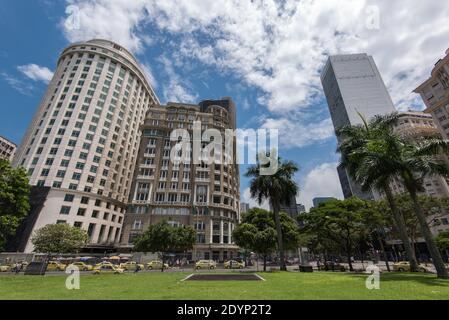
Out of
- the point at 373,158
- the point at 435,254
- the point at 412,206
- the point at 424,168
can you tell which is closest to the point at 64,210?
the point at 373,158

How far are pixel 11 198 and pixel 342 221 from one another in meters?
40.4

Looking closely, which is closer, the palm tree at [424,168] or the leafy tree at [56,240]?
the palm tree at [424,168]

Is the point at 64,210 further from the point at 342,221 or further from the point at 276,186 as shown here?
the point at 342,221

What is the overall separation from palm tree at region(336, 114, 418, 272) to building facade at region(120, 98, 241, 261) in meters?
43.8

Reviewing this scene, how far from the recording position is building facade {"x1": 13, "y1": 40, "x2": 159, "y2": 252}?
196 ft

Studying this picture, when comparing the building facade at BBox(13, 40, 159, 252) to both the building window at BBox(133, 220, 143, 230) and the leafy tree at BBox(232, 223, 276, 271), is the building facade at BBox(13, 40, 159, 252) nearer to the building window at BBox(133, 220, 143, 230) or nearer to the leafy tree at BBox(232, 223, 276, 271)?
the building window at BBox(133, 220, 143, 230)

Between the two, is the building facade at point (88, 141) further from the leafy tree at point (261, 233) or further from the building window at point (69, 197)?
the leafy tree at point (261, 233)

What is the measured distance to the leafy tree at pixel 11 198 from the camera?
24891 millimetres

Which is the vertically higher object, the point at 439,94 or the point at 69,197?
the point at 439,94

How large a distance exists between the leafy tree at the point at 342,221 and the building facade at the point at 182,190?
3361 centimetres

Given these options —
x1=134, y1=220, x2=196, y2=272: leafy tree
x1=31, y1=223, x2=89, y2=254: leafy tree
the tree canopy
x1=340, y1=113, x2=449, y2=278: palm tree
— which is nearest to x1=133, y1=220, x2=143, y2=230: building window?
x1=134, y1=220, x2=196, y2=272: leafy tree

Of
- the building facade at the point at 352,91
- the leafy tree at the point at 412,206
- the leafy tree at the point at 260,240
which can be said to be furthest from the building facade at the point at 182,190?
the building facade at the point at 352,91

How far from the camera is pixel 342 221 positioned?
30844mm
